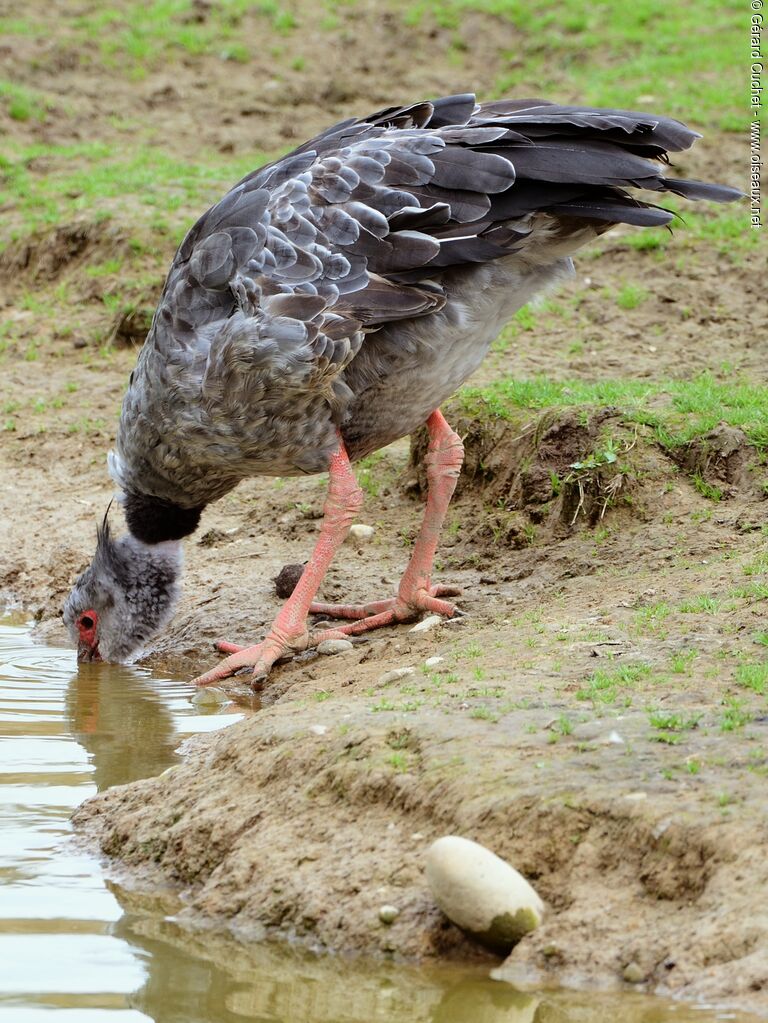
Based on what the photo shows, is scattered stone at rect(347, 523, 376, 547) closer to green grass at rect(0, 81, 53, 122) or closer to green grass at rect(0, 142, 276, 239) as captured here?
green grass at rect(0, 142, 276, 239)

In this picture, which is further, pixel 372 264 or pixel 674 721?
pixel 372 264

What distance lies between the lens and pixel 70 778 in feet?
14.3

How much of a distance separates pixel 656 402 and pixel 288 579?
186 centimetres

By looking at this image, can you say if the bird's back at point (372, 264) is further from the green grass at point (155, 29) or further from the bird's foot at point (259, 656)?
the green grass at point (155, 29)

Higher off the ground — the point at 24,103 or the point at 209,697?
the point at 24,103

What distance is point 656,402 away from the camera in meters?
6.37

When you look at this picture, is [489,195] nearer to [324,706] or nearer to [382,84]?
[324,706]

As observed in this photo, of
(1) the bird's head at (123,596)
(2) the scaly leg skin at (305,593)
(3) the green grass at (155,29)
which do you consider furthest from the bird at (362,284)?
(3) the green grass at (155,29)

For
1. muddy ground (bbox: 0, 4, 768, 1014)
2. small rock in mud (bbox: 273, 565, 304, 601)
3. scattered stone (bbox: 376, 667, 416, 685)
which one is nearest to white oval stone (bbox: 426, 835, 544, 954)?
muddy ground (bbox: 0, 4, 768, 1014)

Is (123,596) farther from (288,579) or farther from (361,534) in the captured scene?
(361,534)

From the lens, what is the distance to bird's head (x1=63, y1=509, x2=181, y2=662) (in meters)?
5.99

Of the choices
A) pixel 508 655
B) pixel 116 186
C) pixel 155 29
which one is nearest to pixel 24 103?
pixel 155 29

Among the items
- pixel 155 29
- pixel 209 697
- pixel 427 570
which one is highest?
pixel 155 29

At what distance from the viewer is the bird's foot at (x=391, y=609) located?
554 centimetres
